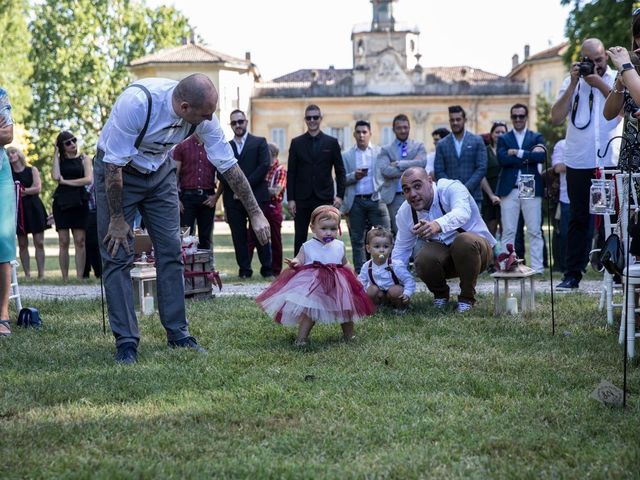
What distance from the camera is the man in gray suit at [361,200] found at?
13586mm

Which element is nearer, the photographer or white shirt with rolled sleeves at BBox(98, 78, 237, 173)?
white shirt with rolled sleeves at BBox(98, 78, 237, 173)

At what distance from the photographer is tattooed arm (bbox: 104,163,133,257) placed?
6.89m

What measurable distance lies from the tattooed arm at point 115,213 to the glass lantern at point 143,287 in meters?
2.78

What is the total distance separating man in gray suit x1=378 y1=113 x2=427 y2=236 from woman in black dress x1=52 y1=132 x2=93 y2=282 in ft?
13.6

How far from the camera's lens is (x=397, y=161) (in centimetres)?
1367

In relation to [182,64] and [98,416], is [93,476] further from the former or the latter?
[182,64]

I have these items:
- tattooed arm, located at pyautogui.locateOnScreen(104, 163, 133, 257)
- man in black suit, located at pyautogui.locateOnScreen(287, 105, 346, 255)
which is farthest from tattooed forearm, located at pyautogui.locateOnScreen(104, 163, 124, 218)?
man in black suit, located at pyautogui.locateOnScreen(287, 105, 346, 255)

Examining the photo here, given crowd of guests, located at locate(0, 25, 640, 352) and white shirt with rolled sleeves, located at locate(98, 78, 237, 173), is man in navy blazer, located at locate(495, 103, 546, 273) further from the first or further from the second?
white shirt with rolled sleeves, located at locate(98, 78, 237, 173)

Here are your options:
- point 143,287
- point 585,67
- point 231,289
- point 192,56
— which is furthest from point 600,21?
point 192,56

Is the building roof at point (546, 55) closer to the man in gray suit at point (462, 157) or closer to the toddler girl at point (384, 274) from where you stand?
the man in gray suit at point (462, 157)

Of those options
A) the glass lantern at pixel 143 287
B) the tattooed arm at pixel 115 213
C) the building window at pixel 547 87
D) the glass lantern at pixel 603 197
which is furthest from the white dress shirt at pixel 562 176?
the building window at pixel 547 87

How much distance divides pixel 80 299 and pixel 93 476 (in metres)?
6.93

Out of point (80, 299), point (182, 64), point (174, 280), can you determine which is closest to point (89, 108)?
point (182, 64)

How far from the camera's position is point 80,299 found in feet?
36.6
